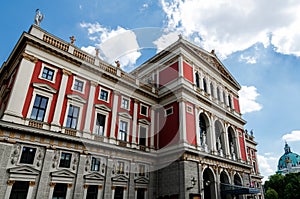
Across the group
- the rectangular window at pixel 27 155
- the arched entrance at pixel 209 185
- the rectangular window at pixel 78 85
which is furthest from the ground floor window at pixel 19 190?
the arched entrance at pixel 209 185

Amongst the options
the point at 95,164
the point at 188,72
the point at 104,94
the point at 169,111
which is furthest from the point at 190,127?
the point at 95,164

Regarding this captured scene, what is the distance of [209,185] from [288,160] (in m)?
104

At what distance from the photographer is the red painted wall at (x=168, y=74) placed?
979 inches

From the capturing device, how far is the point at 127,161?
19906 millimetres

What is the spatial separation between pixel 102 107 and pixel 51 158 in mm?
6430

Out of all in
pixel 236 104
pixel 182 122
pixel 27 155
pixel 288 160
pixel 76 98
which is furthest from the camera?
pixel 288 160

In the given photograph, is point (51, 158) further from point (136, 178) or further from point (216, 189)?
point (216, 189)

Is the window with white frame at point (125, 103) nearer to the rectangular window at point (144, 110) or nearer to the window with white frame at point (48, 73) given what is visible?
the rectangular window at point (144, 110)

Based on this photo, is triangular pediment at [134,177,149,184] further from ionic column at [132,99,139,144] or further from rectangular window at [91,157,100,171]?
rectangular window at [91,157,100,171]

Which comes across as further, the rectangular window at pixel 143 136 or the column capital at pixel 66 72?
the rectangular window at pixel 143 136

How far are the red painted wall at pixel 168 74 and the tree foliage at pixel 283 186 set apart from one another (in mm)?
42050

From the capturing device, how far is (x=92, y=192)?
16750mm

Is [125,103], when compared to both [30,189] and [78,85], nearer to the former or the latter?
[78,85]

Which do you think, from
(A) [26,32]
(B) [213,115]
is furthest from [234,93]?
(A) [26,32]
